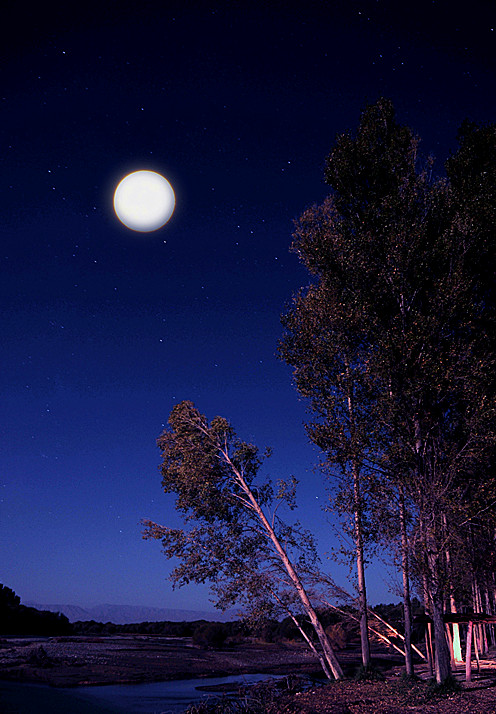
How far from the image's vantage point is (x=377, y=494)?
17.7 meters

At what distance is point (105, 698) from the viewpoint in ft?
69.0

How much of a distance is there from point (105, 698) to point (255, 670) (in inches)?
529

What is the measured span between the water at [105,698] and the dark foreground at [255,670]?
1768 mm

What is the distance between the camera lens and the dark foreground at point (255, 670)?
14453mm

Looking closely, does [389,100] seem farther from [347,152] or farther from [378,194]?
[378,194]

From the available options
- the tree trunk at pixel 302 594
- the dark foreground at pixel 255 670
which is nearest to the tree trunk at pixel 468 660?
the dark foreground at pixel 255 670

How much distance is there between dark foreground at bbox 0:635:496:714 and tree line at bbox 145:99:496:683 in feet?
4.76

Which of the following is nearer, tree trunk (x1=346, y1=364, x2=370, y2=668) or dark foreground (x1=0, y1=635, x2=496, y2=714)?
dark foreground (x1=0, y1=635, x2=496, y2=714)

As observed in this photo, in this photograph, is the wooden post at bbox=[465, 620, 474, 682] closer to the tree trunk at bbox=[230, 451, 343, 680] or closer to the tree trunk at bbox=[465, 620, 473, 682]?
the tree trunk at bbox=[465, 620, 473, 682]

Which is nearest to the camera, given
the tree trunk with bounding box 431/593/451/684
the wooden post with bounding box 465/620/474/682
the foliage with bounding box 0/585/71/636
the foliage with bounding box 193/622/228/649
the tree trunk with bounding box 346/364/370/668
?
the tree trunk with bounding box 431/593/451/684

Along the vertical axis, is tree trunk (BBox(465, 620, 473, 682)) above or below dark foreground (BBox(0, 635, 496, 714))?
above

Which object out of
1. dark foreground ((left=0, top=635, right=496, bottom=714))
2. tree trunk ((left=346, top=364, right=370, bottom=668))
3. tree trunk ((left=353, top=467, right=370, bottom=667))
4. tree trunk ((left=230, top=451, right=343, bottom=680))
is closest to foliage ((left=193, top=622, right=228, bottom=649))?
dark foreground ((left=0, top=635, right=496, bottom=714))

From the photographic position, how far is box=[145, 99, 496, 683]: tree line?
661 inches

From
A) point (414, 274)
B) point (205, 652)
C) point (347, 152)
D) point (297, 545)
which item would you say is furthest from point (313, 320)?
point (205, 652)
